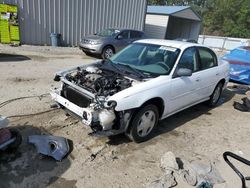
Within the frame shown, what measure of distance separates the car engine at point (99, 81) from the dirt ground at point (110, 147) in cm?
87

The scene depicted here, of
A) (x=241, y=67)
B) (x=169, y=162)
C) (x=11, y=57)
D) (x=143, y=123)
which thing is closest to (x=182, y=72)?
(x=143, y=123)

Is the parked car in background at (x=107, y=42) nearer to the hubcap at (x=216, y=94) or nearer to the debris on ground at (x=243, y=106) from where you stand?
the hubcap at (x=216, y=94)

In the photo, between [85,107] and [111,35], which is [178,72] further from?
[111,35]

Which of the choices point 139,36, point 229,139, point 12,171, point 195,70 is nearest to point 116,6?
point 139,36

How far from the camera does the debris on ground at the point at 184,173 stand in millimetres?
3268

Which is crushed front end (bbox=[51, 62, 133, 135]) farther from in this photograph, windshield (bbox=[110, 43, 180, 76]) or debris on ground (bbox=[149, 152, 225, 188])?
debris on ground (bbox=[149, 152, 225, 188])

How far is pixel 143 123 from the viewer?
13.4 ft

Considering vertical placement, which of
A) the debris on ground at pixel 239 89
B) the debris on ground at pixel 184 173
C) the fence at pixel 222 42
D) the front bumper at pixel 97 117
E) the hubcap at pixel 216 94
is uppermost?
the front bumper at pixel 97 117

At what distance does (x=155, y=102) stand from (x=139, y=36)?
9729 mm

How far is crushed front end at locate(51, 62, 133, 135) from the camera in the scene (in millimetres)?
3514

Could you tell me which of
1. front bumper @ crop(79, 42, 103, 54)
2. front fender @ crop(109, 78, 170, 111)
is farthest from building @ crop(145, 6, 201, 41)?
front fender @ crop(109, 78, 170, 111)

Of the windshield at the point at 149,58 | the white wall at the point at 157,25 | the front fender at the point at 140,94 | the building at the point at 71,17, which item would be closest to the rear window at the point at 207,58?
the windshield at the point at 149,58

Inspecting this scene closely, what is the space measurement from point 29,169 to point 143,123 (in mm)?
1873

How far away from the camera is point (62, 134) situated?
4.20m
